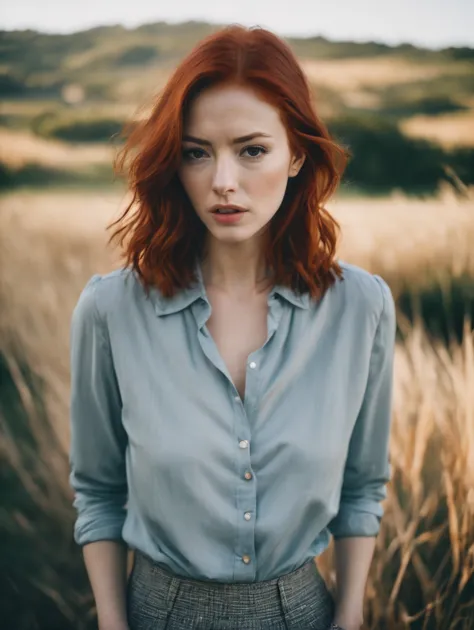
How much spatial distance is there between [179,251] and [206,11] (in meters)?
1.26

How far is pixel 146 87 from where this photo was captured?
246 cm

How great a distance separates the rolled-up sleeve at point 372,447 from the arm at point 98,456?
526mm

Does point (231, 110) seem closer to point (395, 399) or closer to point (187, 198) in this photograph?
point (187, 198)

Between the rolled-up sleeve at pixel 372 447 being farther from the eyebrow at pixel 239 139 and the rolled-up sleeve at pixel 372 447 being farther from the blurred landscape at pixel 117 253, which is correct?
the blurred landscape at pixel 117 253

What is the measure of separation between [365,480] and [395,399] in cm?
71

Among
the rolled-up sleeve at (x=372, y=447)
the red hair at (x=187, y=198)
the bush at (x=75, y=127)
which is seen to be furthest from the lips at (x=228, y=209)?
the bush at (x=75, y=127)

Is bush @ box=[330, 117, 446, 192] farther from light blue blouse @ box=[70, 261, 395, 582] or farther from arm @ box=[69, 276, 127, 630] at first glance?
arm @ box=[69, 276, 127, 630]

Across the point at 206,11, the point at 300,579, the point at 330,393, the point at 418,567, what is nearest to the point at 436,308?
the point at 418,567

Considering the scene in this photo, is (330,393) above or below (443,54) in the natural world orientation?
below

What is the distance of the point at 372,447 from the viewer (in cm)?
160

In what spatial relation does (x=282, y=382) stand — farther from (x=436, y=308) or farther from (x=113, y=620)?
(x=436, y=308)

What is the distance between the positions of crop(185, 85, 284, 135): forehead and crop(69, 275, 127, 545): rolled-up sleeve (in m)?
0.43

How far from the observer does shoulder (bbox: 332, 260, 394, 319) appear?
1.51 metres

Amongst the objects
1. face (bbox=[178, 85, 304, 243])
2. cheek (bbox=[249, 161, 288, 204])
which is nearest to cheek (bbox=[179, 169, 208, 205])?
face (bbox=[178, 85, 304, 243])
